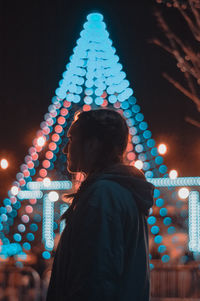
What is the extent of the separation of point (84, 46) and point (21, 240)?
18.3ft

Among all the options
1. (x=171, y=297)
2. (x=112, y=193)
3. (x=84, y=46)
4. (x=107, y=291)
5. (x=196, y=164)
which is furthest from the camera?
(x=196, y=164)

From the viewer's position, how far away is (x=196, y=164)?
20.1 metres

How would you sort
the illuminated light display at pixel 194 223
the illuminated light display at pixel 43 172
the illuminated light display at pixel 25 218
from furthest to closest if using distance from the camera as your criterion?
the illuminated light display at pixel 43 172, the illuminated light display at pixel 25 218, the illuminated light display at pixel 194 223

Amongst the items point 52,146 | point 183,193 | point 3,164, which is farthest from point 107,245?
point 3,164

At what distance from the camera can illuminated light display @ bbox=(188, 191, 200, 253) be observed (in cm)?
1360

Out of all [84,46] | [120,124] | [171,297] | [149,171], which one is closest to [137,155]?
[149,171]

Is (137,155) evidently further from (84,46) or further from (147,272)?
(147,272)

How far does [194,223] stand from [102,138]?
39.1 feet

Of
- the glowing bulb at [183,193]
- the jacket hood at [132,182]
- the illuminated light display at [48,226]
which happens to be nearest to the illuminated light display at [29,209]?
the illuminated light display at [48,226]

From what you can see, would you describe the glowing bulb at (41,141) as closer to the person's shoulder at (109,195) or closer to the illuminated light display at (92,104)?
the illuminated light display at (92,104)

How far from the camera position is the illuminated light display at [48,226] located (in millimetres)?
13398

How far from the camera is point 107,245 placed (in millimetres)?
2033

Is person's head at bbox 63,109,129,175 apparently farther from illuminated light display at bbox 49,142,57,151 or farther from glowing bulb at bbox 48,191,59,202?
illuminated light display at bbox 49,142,57,151

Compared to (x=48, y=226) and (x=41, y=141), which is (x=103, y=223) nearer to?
(x=48, y=226)
